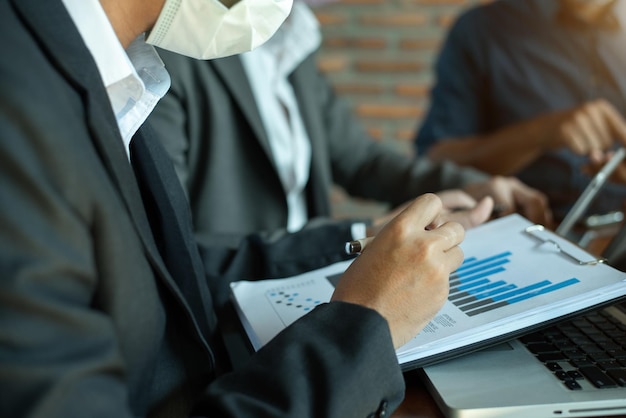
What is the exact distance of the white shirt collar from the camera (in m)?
0.54

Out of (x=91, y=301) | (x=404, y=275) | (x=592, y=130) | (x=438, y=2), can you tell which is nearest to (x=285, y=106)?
(x=592, y=130)

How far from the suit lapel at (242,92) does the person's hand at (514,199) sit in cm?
41

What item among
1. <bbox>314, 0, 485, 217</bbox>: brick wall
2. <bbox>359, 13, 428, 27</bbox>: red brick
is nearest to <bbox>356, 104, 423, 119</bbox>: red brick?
<bbox>314, 0, 485, 217</bbox>: brick wall

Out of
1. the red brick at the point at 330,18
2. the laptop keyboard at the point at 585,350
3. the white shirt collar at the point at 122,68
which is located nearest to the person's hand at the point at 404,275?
the laptop keyboard at the point at 585,350

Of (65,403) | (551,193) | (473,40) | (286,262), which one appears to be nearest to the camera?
(65,403)

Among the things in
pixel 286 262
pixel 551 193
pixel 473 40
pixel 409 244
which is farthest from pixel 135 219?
pixel 473 40

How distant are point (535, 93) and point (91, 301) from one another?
140 centimetres

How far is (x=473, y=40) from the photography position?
1669 millimetres

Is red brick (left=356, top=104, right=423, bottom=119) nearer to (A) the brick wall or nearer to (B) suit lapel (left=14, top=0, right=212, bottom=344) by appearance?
(A) the brick wall

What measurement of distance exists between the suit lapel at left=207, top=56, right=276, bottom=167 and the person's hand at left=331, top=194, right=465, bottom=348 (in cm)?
65

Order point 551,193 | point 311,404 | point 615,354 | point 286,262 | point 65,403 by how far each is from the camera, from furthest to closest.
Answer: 1. point 551,193
2. point 286,262
3. point 615,354
4. point 311,404
5. point 65,403

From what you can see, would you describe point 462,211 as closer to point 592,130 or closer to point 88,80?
point 592,130

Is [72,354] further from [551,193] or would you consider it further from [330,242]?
[551,193]

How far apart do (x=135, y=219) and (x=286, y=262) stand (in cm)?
39
